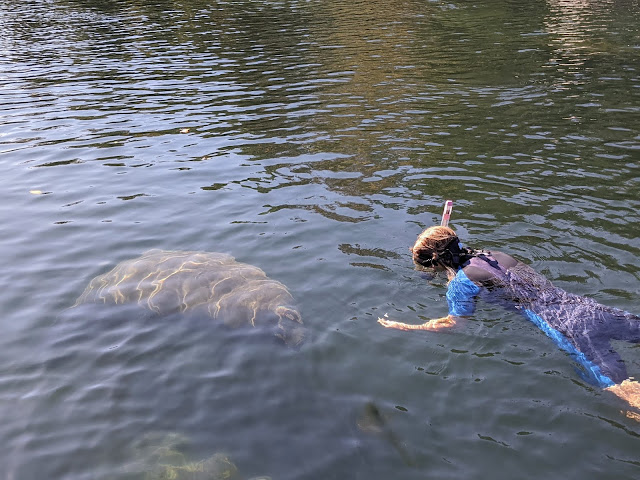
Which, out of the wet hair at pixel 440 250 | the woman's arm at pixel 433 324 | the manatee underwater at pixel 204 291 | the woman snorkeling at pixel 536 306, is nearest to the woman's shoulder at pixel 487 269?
the woman snorkeling at pixel 536 306

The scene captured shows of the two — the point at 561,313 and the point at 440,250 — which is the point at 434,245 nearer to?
the point at 440,250

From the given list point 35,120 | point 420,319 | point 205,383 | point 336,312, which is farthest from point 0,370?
point 35,120

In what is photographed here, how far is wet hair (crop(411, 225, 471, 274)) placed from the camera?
6090mm

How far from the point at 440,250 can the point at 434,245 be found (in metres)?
0.08

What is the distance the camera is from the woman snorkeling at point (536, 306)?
17.0ft

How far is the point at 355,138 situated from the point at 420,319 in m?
6.31

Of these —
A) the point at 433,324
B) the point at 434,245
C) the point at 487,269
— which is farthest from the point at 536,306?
the point at 434,245

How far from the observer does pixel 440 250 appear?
6.10 meters

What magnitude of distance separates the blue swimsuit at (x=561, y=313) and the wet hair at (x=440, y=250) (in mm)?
158

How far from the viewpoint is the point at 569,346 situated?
5414 millimetres

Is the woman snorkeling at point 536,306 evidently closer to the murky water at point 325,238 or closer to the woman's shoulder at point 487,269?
the woman's shoulder at point 487,269

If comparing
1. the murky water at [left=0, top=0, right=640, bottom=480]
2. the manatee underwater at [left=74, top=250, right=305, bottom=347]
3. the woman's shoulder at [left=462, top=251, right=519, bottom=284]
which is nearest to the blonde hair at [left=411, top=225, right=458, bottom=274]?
the woman's shoulder at [left=462, top=251, right=519, bottom=284]

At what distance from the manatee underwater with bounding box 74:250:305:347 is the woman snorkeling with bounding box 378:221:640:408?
118 cm

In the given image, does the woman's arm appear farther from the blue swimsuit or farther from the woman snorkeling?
the blue swimsuit
